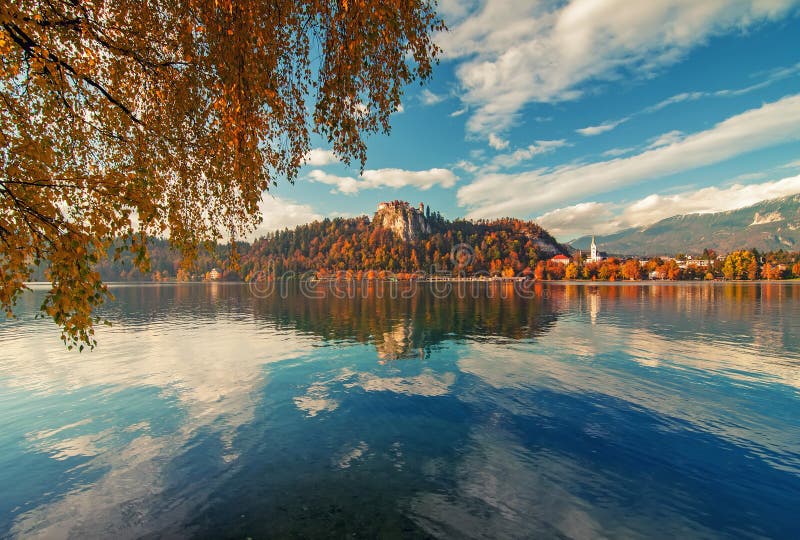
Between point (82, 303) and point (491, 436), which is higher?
point (82, 303)

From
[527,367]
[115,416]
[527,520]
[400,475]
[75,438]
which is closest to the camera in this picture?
[527,520]

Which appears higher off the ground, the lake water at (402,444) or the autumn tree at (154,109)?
the autumn tree at (154,109)

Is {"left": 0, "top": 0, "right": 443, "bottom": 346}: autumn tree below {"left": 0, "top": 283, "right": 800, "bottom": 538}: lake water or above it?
above

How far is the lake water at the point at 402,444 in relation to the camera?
31.4ft

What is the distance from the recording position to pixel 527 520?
9.52 metres

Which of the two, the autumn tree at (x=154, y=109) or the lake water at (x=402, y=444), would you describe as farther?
the lake water at (x=402, y=444)

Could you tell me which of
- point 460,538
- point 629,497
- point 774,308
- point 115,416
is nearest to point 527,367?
point 629,497

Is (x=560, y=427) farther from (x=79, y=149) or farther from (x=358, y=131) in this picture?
(x=79, y=149)

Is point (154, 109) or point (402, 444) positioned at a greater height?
point (154, 109)

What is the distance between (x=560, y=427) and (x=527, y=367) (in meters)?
9.54

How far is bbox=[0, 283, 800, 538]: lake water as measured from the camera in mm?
9562

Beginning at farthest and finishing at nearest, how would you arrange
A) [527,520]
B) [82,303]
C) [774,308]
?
[774,308] → [527,520] → [82,303]

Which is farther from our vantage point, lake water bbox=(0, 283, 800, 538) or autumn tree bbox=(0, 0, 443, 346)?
lake water bbox=(0, 283, 800, 538)

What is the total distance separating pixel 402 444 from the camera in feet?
44.5
